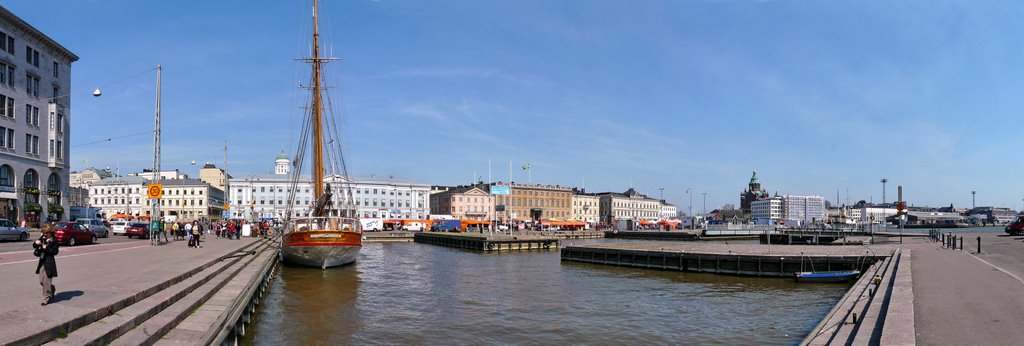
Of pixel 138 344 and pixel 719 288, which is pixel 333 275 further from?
pixel 138 344

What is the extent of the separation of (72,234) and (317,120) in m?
19.1

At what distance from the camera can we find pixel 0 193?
60.8 m

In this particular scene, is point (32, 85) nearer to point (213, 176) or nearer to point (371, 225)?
point (371, 225)

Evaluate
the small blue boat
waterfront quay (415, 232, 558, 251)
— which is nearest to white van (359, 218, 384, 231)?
waterfront quay (415, 232, 558, 251)

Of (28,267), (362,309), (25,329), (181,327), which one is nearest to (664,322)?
(362,309)

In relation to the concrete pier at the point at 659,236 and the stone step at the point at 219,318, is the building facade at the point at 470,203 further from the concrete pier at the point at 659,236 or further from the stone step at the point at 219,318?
the stone step at the point at 219,318

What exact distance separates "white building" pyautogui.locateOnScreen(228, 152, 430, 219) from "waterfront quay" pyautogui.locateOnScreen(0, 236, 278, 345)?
5148 inches

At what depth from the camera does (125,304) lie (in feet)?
46.7

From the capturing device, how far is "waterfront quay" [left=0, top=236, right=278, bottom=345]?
11.4 metres

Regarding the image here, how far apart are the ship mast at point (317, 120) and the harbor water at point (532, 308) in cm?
912

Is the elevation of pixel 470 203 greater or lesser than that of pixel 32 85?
lesser

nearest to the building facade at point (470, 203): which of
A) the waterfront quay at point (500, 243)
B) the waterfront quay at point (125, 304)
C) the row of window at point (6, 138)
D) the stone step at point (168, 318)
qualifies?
the waterfront quay at point (500, 243)

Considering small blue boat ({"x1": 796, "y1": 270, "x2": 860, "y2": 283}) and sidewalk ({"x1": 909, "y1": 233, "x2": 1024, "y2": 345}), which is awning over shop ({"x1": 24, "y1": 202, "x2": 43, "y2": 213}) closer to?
small blue boat ({"x1": 796, "y1": 270, "x2": 860, "y2": 283})

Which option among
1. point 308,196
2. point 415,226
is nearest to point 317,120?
point 415,226
